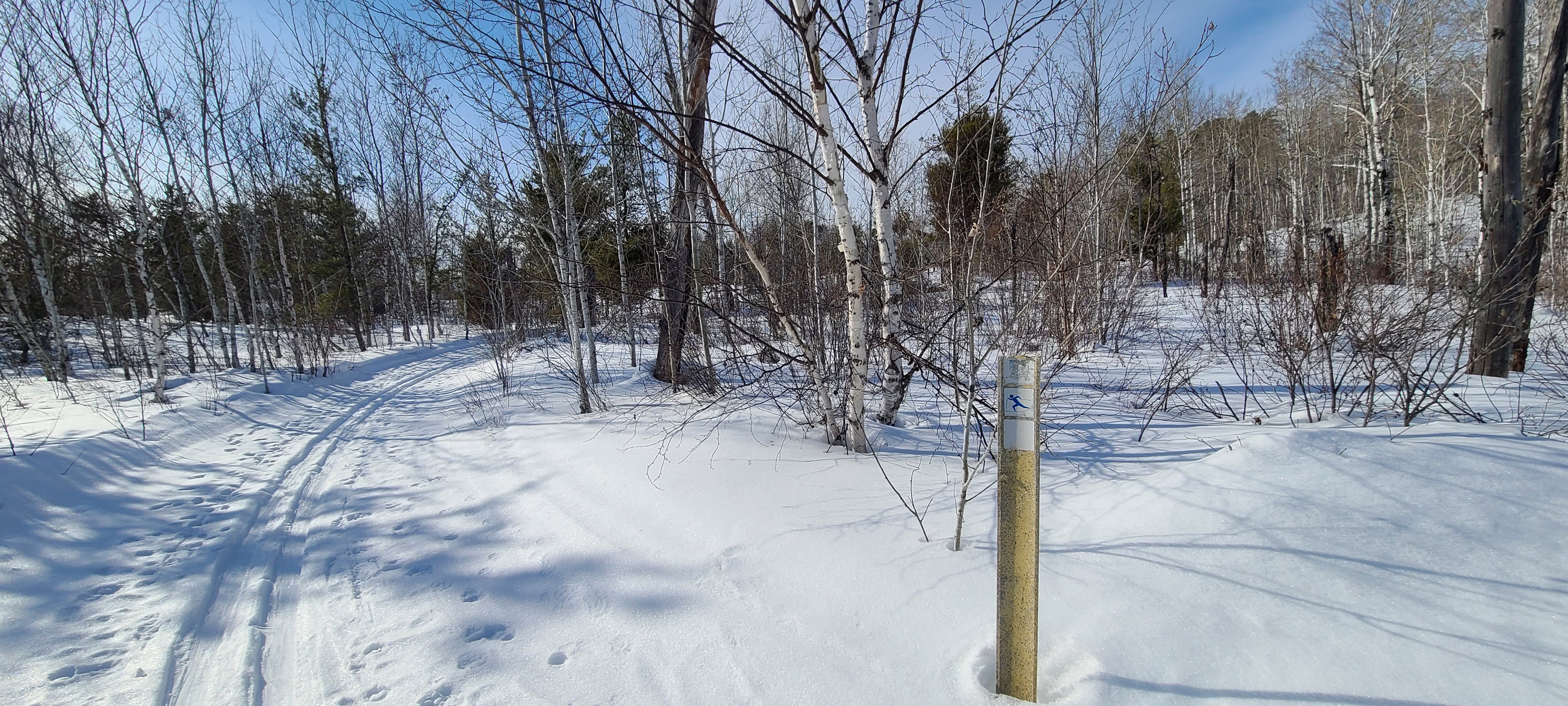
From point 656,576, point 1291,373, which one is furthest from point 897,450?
point 1291,373

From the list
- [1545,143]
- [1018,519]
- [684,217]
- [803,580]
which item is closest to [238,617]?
[803,580]

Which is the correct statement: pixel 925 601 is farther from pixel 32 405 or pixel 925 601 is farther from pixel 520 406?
pixel 32 405

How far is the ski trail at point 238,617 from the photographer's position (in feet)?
7.79

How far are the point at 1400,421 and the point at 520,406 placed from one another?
8.83 meters

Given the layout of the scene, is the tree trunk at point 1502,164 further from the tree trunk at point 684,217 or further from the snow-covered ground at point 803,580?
the tree trunk at point 684,217

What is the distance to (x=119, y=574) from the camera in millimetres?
3379

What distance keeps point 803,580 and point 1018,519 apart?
1.27 m

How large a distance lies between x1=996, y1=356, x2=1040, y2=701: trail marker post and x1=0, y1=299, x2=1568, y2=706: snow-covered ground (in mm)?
220

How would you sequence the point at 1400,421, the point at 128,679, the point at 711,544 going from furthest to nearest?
the point at 1400,421, the point at 711,544, the point at 128,679

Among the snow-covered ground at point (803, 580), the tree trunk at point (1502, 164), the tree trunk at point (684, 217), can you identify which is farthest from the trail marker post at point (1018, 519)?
the tree trunk at point (1502, 164)

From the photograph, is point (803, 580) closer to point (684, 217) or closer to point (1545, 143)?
point (684, 217)

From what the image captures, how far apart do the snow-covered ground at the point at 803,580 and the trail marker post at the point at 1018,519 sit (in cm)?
22

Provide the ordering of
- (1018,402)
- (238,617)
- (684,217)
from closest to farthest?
(1018,402) → (238,617) → (684,217)

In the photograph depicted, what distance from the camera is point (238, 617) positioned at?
291 cm
